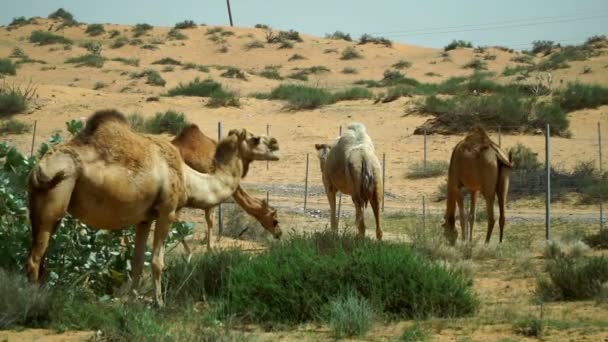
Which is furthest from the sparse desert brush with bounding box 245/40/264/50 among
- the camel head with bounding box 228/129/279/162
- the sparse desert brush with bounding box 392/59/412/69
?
the camel head with bounding box 228/129/279/162

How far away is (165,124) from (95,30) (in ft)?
152

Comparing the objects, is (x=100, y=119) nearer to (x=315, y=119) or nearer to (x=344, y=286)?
(x=344, y=286)

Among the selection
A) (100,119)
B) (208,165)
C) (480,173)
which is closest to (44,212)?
(100,119)

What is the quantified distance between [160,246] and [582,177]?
1646cm

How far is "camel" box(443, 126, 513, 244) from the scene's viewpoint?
45.4ft

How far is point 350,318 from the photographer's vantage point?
7.46m

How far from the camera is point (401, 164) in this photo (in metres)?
27.5

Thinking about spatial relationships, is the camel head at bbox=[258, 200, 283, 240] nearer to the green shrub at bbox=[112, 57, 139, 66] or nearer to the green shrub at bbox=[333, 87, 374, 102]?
the green shrub at bbox=[333, 87, 374, 102]

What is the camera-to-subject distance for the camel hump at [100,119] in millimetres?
8156

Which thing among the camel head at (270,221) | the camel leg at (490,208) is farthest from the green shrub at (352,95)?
the camel head at (270,221)

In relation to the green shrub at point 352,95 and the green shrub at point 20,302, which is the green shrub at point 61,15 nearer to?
the green shrub at point 352,95

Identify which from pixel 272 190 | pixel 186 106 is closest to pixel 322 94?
pixel 186 106

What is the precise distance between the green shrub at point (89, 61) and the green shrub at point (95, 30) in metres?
16.9

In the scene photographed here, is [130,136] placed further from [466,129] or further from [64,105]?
[64,105]
